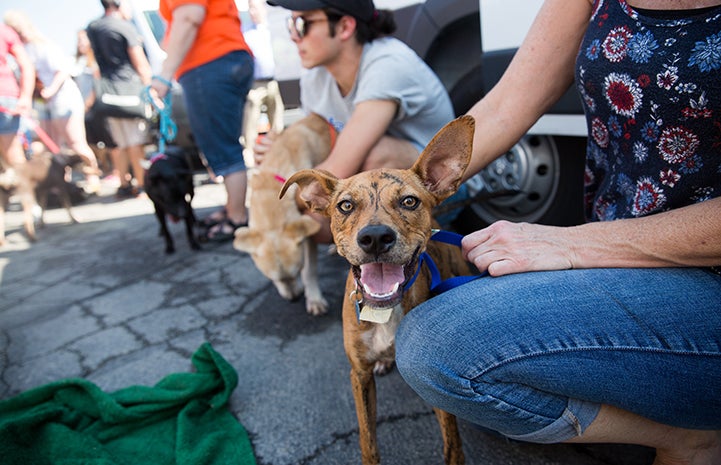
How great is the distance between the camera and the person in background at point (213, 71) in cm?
365

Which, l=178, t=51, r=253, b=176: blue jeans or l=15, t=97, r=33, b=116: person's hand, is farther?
l=15, t=97, r=33, b=116: person's hand

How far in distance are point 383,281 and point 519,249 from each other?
1.47 ft

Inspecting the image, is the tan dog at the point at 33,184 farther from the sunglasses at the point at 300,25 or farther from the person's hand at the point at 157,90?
the sunglasses at the point at 300,25

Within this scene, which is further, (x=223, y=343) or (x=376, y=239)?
(x=223, y=343)

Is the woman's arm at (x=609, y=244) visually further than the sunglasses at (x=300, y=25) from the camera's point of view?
No

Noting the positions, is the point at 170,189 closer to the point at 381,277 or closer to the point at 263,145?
the point at 263,145

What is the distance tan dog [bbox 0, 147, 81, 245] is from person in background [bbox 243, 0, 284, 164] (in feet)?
9.50

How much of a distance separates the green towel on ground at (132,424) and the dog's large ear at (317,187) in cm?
100

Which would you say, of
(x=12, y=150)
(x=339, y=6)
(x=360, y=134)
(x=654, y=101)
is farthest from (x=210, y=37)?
(x=12, y=150)

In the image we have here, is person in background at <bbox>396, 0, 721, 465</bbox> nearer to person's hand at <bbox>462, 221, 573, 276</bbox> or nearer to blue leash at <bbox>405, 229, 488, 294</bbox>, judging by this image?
person's hand at <bbox>462, 221, 573, 276</bbox>

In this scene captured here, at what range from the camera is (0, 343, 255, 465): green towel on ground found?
1.79 m

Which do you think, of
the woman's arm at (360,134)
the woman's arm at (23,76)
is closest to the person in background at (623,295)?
the woman's arm at (360,134)

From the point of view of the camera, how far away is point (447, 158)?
1.58 metres

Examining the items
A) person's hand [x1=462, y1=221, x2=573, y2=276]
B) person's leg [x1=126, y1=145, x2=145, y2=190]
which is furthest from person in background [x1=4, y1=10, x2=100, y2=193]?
person's hand [x1=462, y1=221, x2=573, y2=276]
